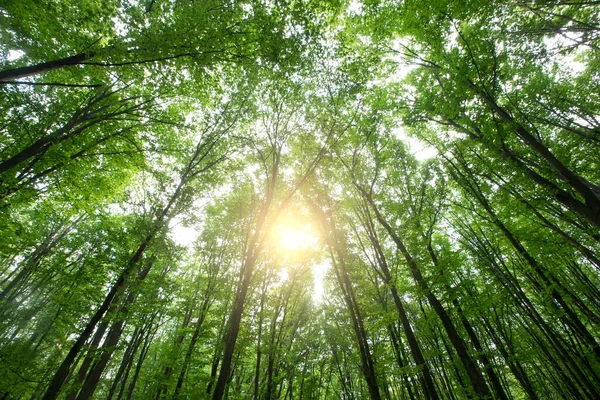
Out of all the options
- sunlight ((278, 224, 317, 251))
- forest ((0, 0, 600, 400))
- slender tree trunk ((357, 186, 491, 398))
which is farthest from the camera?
sunlight ((278, 224, 317, 251))

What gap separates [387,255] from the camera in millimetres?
12805

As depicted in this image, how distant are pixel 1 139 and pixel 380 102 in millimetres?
15636

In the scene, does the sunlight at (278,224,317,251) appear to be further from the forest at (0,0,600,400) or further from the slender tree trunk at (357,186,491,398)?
the slender tree trunk at (357,186,491,398)

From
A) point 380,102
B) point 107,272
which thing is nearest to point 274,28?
point 380,102

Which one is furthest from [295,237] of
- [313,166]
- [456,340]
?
[456,340]

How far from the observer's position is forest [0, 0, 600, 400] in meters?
5.59

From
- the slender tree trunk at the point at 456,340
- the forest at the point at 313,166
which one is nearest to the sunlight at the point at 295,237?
the forest at the point at 313,166

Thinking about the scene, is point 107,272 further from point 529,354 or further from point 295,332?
point 529,354

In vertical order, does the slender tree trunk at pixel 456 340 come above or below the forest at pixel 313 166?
below

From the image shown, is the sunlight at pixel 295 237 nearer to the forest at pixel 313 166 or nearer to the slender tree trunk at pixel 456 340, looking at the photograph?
the forest at pixel 313 166

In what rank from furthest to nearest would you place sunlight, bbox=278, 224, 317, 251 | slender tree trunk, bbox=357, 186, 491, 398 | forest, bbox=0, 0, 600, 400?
1. sunlight, bbox=278, 224, 317, 251
2. slender tree trunk, bbox=357, 186, 491, 398
3. forest, bbox=0, 0, 600, 400

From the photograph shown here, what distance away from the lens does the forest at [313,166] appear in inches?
220

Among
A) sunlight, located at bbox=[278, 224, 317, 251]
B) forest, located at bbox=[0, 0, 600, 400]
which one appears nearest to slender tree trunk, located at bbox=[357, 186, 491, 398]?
forest, located at bbox=[0, 0, 600, 400]

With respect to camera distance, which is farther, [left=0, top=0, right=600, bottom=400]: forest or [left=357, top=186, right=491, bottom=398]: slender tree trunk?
[left=357, top=186, right=491, bottom=398]: slender tree trunk
